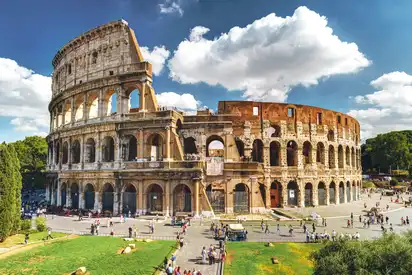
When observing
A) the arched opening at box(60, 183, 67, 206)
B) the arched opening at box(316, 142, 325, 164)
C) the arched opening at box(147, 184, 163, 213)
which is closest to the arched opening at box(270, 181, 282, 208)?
the arched opening at box(316, 142, 325, 164)

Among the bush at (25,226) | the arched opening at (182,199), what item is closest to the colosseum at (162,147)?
the arched opening at (182,199)

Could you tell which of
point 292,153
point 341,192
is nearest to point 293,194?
point 292,153

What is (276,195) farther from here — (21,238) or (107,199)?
(21,238)

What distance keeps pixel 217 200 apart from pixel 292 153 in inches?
569

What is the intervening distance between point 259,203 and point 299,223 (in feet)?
18.6

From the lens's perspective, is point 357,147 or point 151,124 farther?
point 357,147

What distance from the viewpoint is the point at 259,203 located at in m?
33.6

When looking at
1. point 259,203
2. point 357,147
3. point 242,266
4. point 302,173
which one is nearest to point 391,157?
point 357,147

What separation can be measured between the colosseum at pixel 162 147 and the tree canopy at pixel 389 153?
4338 cm

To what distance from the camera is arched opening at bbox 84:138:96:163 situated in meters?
36.9

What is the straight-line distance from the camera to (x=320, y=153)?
141ft

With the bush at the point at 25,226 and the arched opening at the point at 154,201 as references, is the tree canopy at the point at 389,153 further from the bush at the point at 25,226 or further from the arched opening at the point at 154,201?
the bush at the point at 25,226

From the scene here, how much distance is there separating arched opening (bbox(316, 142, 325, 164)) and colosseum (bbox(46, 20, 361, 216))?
113 mm

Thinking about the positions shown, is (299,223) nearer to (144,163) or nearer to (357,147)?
(144,163)
